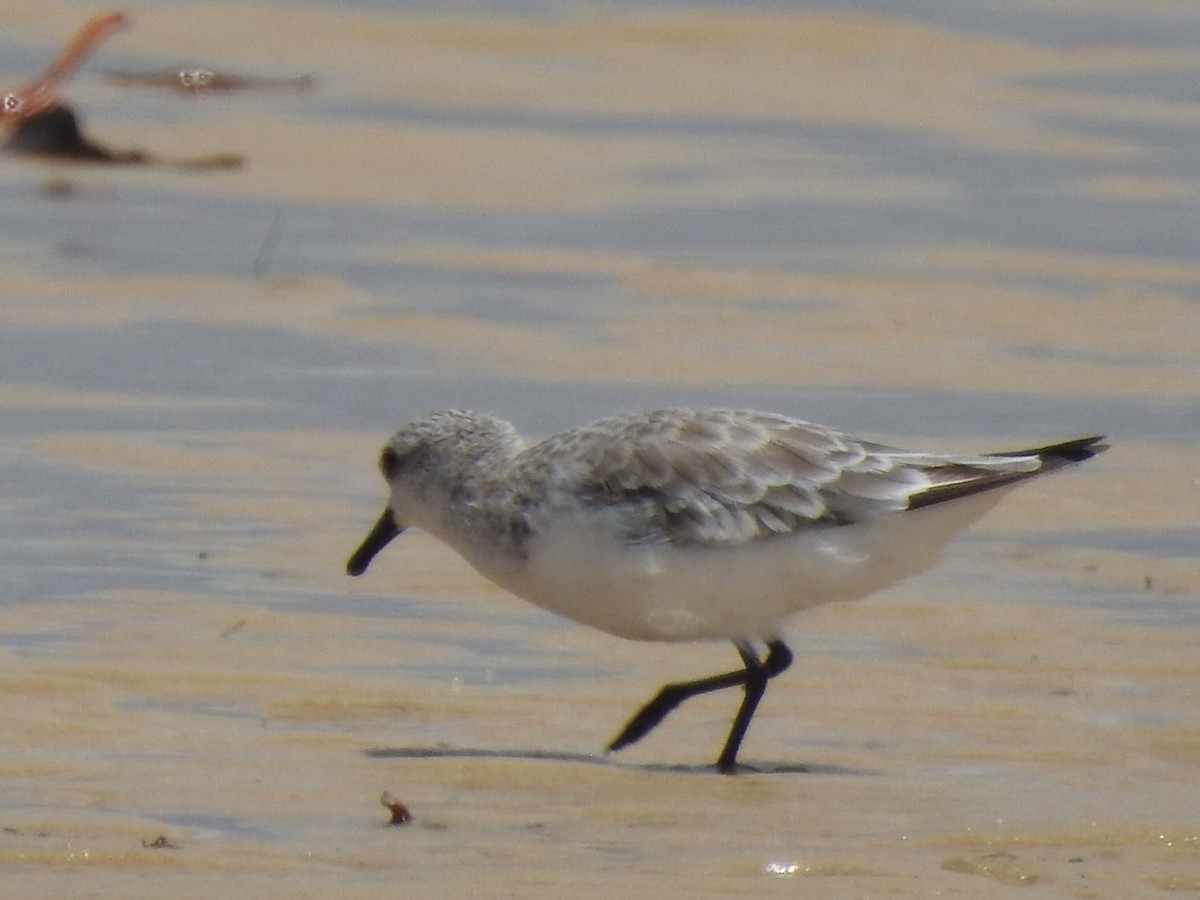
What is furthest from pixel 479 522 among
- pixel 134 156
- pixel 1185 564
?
pixel 134 156

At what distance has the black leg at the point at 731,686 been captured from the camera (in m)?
7.22

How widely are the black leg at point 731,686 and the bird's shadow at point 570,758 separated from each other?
9cm

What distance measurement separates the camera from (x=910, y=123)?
1773cm

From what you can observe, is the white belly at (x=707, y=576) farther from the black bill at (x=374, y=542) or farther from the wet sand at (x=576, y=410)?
the black bill at (x=374, y=542)

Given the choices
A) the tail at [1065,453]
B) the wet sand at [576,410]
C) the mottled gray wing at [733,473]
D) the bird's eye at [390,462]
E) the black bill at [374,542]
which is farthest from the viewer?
the black bill at [374,542]

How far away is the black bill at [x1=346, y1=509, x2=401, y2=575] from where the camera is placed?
27.1ft

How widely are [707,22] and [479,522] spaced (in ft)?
41.6

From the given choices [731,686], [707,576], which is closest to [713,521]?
[707,576]

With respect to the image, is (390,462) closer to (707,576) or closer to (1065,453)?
(707,576)

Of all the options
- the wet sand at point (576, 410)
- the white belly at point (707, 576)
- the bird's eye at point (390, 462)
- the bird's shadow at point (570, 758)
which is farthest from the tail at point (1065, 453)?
the bird's eye at point (390, 462)

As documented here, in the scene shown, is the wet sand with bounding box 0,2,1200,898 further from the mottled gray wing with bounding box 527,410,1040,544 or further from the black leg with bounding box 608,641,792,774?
the mottled gray wing with bounding box 527,410,1040,544

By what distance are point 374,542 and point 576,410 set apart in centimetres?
301

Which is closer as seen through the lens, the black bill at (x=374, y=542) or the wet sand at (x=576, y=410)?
the wet sand at (x=576, y=410)

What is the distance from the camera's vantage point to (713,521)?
24.1 ft
